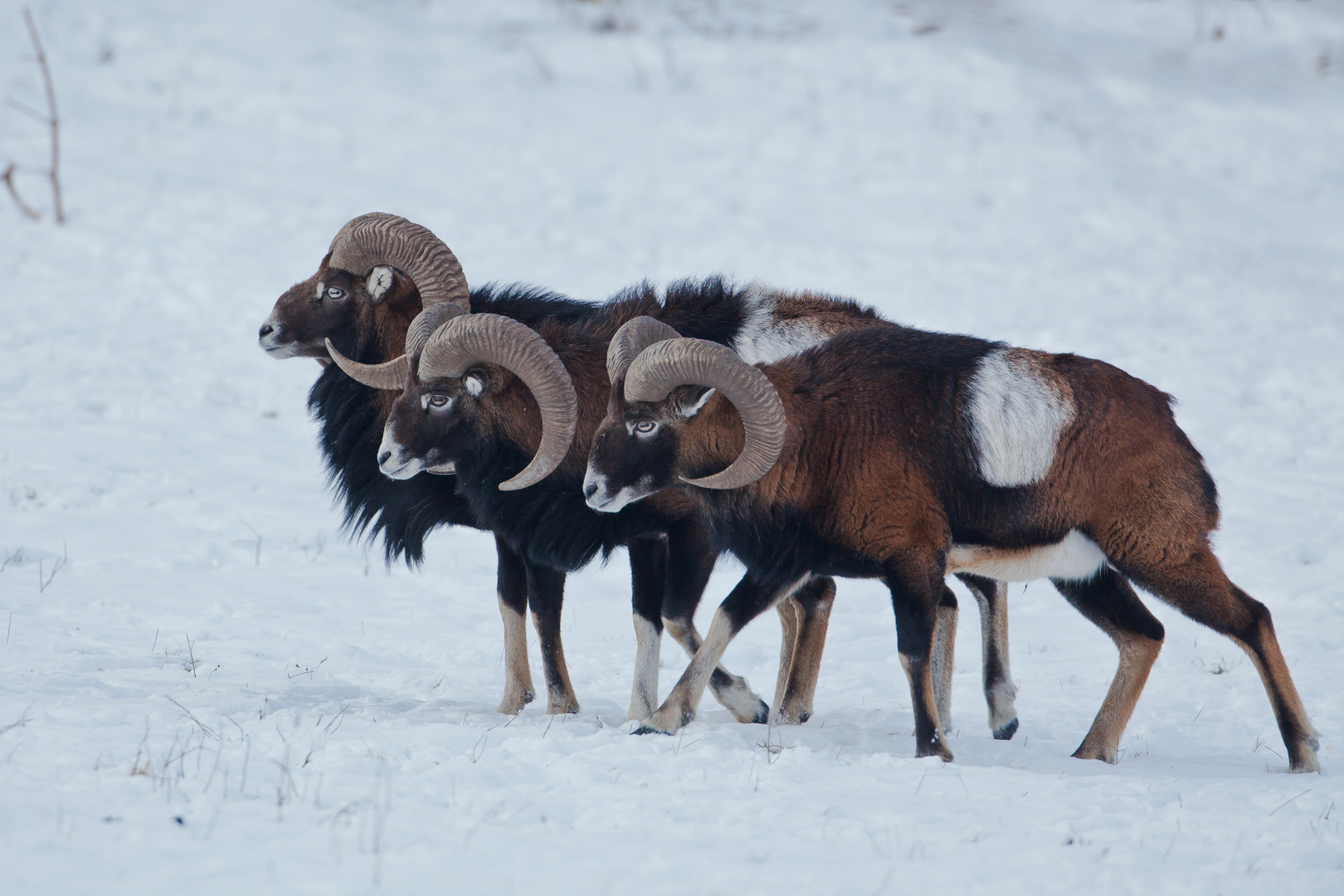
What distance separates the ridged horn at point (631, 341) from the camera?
6.87 m

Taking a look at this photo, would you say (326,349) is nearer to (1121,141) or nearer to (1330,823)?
(1330,823)

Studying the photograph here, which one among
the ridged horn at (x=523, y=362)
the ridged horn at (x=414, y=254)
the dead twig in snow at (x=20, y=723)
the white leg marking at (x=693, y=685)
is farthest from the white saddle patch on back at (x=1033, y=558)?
the dead twig in snow at (x=20, y=723)

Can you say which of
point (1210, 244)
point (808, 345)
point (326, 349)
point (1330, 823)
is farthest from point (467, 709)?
point (1210, 244)

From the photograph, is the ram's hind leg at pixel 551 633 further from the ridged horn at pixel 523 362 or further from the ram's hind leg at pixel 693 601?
the ridged horn at pixel 523 362

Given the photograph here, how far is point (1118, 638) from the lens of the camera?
24.9ft

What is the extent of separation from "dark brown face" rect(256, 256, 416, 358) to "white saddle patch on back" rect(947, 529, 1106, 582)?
4030 mm

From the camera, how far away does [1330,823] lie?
523cm

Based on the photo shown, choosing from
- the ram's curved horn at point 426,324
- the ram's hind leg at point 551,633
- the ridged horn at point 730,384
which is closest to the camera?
the ridged horn at point 730,384

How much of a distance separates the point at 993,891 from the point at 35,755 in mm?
3827

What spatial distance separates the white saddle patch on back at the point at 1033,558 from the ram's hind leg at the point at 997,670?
107 centimetres

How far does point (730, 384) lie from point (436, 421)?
1.98m

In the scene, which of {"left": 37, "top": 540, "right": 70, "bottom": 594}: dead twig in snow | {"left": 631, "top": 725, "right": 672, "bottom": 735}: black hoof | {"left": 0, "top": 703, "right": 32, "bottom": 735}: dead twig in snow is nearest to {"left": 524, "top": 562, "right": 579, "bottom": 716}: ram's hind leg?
{"left": 631, "top": 725, "right": 672, "bottom": 735}: black hoof

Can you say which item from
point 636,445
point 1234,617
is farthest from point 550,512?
point 1234,617

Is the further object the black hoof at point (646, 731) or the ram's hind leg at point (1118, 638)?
the ram's hind leg at point (1118, 638)
